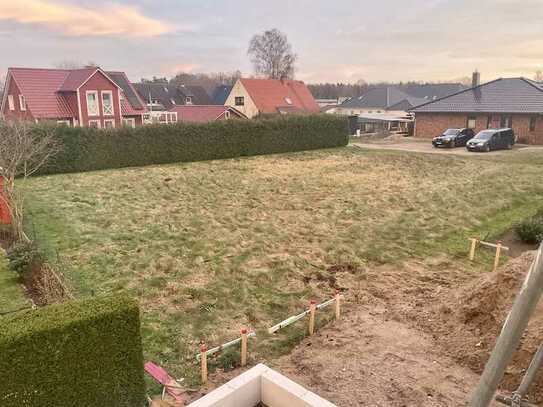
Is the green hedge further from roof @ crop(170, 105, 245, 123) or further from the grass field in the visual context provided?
roof @ crop(170, 105, 245, 123)

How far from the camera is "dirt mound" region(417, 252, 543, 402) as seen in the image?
17.0 ft

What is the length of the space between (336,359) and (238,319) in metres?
1.88

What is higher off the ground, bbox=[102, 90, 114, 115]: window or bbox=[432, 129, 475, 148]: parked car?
bbox=[102, 90, 114, 115]: window

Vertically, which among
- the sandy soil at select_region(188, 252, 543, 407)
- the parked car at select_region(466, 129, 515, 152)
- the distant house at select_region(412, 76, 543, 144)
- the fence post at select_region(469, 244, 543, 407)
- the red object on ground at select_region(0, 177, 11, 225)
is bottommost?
the sandy soil at select_region(188, 252, 543, 407)

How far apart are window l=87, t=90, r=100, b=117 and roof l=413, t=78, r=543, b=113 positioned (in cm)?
2609

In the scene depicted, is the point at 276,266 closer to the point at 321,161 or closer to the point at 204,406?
the point at 204,406

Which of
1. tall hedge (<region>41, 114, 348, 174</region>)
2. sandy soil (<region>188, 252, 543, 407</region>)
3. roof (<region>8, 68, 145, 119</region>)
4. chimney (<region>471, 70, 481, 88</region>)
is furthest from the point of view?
chimney (<region>471, 70, 481, 88</region>)

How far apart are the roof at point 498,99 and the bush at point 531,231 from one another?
23.9 m

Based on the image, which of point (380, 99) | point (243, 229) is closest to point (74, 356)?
point (243, 229)

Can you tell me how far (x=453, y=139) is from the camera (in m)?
30.0

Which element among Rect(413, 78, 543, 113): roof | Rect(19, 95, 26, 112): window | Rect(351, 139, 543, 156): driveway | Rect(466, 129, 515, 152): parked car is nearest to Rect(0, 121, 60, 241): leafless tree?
Rect(19, 95, 26, 112): window

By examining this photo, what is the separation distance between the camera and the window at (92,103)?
101 ft

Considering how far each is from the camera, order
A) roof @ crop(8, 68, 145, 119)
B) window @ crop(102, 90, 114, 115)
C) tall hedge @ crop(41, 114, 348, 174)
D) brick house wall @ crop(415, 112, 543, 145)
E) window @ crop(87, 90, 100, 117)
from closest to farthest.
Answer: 1. tall hedge @ crop(41, 114, 348, 174)
2. roof @ crop(8, 68, 145, 119)
3. window @ crop(87, 90, 100, 117)
4. brick house wall @ crop(415, 112, 543, 145)
5. window @ crop(102, 90, 114, 115)

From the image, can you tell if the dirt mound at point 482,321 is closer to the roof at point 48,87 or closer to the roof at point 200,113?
the roof at point 48,87
